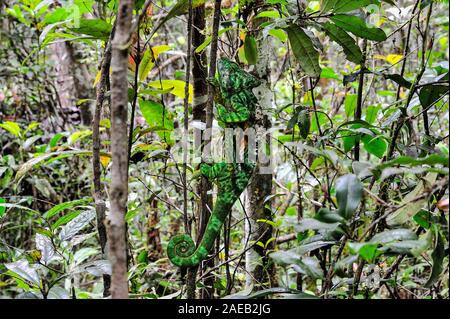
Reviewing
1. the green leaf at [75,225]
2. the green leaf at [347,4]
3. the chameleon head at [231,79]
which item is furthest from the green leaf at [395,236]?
the green leaf at [75,225]

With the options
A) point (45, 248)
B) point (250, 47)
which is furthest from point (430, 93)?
point (45, 248)

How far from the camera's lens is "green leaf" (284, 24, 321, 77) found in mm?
1014

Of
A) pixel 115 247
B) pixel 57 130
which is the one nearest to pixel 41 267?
pixel 115 247

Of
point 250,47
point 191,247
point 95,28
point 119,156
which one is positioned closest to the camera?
point 119,156

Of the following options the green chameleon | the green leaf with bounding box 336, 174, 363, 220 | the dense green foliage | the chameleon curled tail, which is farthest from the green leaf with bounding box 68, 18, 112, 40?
the green leaf with bounding box 336, 174, 363, 220

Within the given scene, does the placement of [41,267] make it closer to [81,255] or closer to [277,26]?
[81,255]

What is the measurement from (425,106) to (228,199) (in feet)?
1.76

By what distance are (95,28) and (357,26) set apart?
0.54 m

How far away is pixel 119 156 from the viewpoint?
59 cm

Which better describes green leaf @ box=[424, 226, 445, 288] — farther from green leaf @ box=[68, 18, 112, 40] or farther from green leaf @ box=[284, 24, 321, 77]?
green leaf @ box=[68, 18, 112, 40]

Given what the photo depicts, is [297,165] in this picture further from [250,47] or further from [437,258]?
[437,258]

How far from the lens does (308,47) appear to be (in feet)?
3.39

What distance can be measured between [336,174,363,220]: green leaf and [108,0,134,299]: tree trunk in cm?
31

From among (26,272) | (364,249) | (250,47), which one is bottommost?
(26,272)
